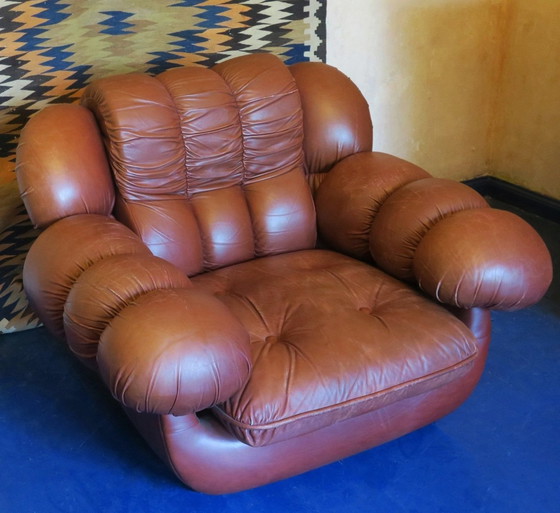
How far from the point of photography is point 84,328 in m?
1.52

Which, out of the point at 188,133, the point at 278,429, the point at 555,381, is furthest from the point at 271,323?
the point at 555,381

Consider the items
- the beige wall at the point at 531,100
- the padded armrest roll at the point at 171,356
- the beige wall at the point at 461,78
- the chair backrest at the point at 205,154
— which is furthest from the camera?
the beige wall at the point at 531,100

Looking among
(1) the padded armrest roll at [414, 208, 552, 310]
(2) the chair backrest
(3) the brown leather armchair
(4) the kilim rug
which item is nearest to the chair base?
(3) the brown leather armchair

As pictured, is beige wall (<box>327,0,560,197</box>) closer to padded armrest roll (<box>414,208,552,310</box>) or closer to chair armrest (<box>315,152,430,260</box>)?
chair armrest (<box>315,152,430,260</box>)

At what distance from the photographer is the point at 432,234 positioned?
1779 mm

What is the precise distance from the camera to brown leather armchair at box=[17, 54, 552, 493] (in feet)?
4.92

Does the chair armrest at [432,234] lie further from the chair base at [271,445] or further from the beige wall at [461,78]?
the beige wall at [461,78]

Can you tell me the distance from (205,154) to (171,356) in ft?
2.60

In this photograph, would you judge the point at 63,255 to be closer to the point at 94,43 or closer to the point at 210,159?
the point at 210,159

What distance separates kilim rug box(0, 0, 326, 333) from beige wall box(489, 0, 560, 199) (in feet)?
3.22

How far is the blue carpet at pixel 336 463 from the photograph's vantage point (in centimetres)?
173

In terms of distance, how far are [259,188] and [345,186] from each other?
0.25m

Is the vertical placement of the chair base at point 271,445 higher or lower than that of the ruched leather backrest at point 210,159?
lower

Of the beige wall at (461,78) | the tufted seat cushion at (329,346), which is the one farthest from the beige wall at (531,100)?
the tufted seat cushion at (329,346)
